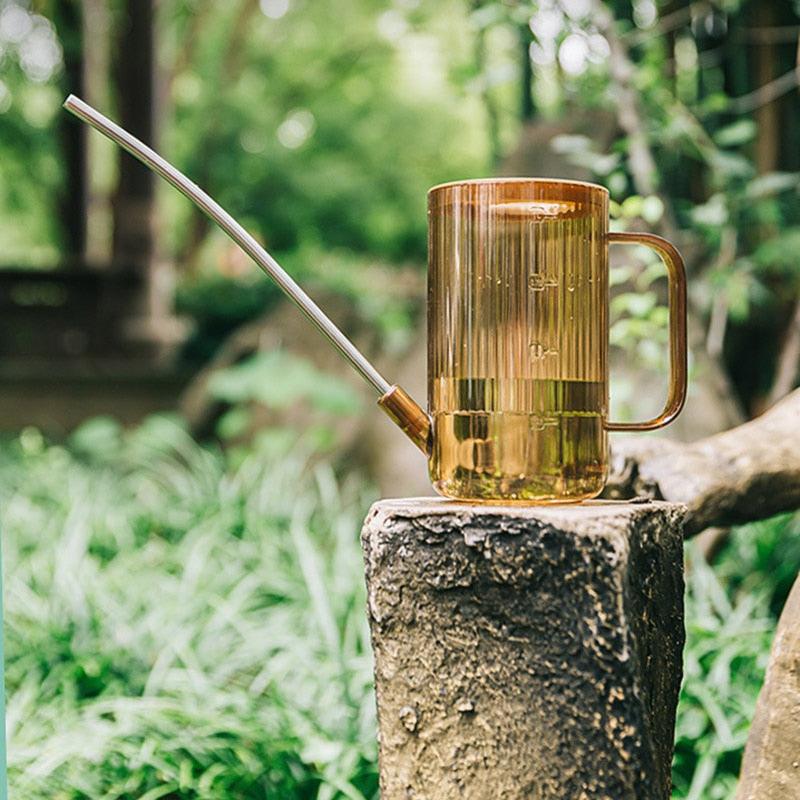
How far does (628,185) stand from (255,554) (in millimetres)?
1680

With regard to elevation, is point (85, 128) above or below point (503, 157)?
above

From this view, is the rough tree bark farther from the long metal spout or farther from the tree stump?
the long metal spout

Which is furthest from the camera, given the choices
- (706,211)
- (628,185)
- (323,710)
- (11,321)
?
(11,321)

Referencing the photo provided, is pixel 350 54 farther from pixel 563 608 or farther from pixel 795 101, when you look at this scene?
pixel 563 608

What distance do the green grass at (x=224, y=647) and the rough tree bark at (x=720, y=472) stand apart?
0.44m

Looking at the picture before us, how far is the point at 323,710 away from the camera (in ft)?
6.19

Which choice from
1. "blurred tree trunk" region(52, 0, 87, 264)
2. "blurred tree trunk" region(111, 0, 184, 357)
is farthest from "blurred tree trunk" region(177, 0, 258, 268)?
"blurred tree trunk" region(111, 0, 184, 357)

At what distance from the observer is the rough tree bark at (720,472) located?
1.45 metres

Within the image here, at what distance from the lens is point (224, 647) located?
221 centimetres

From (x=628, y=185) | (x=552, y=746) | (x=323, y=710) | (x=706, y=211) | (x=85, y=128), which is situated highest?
(x=85, y=128)

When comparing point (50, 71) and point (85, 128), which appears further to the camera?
point (50, 71)

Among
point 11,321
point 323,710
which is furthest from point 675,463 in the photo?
point 11,321

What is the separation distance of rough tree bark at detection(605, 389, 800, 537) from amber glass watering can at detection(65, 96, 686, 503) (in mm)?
382

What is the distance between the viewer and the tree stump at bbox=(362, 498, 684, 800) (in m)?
0.98
